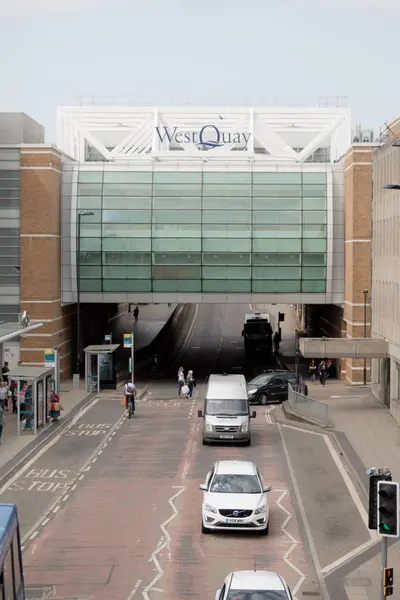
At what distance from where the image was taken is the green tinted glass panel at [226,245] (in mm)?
61594

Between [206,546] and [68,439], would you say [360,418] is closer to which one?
[68,439]

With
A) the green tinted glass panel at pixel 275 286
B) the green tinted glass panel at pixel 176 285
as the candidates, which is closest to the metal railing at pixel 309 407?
the green tinted glass panel at pixel 275 286

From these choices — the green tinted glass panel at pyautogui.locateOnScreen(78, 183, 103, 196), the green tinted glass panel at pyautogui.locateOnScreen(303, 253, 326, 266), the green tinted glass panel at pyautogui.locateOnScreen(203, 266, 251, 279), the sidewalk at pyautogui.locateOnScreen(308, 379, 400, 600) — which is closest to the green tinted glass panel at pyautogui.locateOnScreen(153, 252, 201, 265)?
the green tinted glass panel at pyautogui.locateOnScreen(203, 266, 251, 279)

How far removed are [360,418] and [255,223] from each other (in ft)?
68.2

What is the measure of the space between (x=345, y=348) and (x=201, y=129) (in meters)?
28.4

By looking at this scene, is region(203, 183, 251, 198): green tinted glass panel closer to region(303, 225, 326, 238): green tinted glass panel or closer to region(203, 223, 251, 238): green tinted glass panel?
region(203, 223, 251, 238): green tinted glass panel

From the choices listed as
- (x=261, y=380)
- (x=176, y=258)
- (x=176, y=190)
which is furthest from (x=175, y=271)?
(x=261, y=380)

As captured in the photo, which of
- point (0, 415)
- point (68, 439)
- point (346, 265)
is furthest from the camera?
point (346, 265)

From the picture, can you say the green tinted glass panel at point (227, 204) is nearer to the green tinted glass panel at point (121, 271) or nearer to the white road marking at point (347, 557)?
the green tinted glass panel at point (121, 271)

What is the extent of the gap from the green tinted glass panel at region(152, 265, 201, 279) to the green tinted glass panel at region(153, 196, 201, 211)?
3.43 m

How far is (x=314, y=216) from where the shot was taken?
6169 cm

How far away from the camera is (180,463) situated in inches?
1335

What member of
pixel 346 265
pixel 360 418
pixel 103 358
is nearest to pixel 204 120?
pixel 346 265

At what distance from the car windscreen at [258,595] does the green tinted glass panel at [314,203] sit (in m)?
46.7
